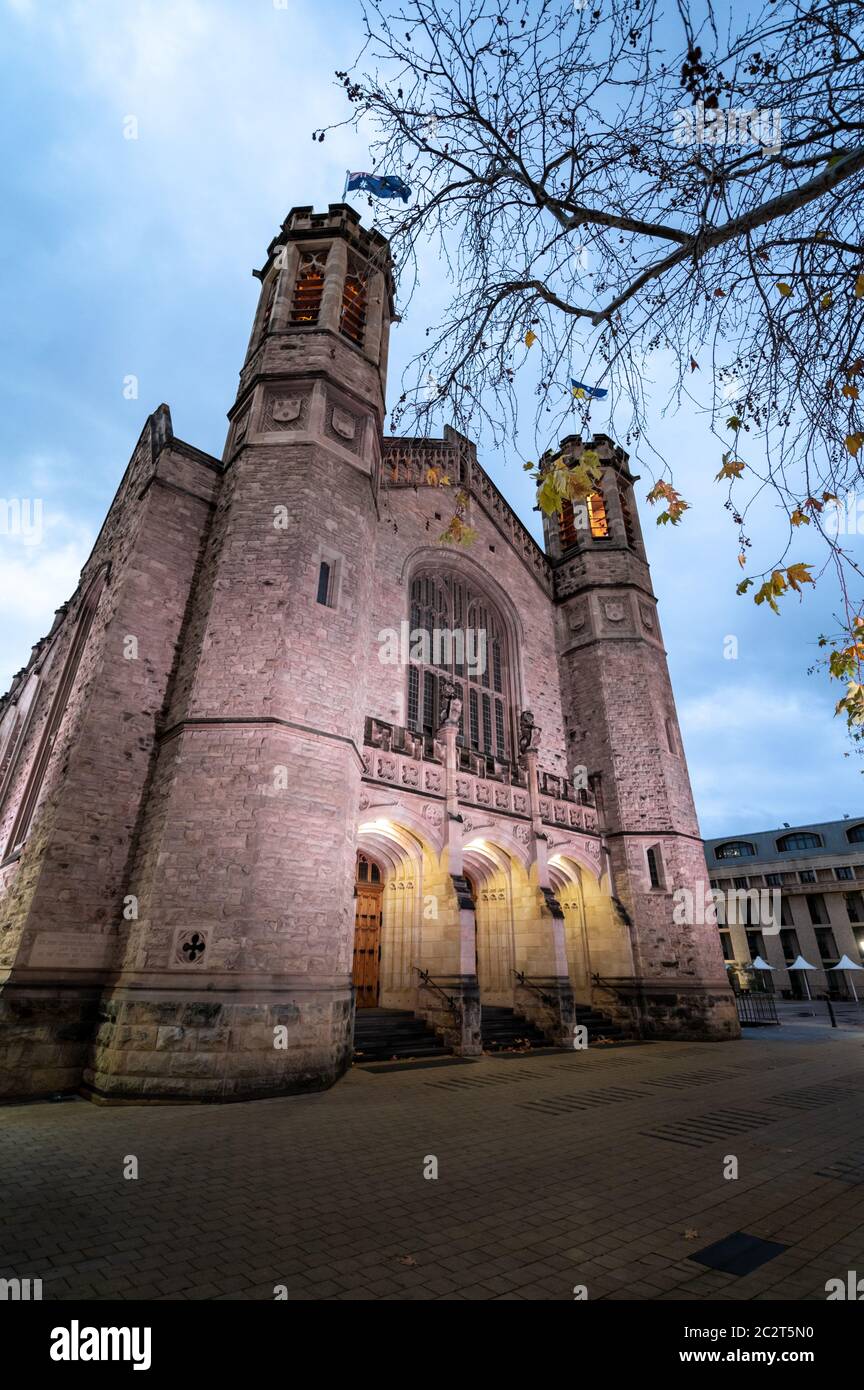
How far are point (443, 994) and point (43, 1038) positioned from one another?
6.80 m

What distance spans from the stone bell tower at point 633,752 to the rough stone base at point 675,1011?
0.02 meters

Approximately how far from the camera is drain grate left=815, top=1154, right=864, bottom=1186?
4863 mm

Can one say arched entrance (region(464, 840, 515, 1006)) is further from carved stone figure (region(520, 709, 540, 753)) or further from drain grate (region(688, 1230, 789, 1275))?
drain grate (region(688, 1230, 789, 1275))

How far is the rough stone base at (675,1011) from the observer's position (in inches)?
607

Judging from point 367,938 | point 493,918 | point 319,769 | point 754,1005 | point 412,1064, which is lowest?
point 412,1064

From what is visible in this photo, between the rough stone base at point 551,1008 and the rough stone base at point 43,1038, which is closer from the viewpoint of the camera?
the rough stone base at point 43,1038

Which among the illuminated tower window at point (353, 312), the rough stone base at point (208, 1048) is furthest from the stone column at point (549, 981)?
the illuminated tower window at point (353, 312)

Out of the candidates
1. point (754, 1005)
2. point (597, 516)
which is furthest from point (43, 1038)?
point (754, 1005)

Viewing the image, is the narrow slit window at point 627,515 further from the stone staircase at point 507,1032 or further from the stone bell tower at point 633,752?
the stone staircase at point 507,1032

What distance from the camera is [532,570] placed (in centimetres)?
2192

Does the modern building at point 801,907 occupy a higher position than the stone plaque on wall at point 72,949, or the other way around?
the modern building at point 801,907

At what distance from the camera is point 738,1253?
345 centimetres

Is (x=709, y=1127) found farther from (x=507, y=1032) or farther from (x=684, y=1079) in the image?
(x=507, y=1032)

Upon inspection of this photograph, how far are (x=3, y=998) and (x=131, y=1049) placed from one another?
2.26 metres
